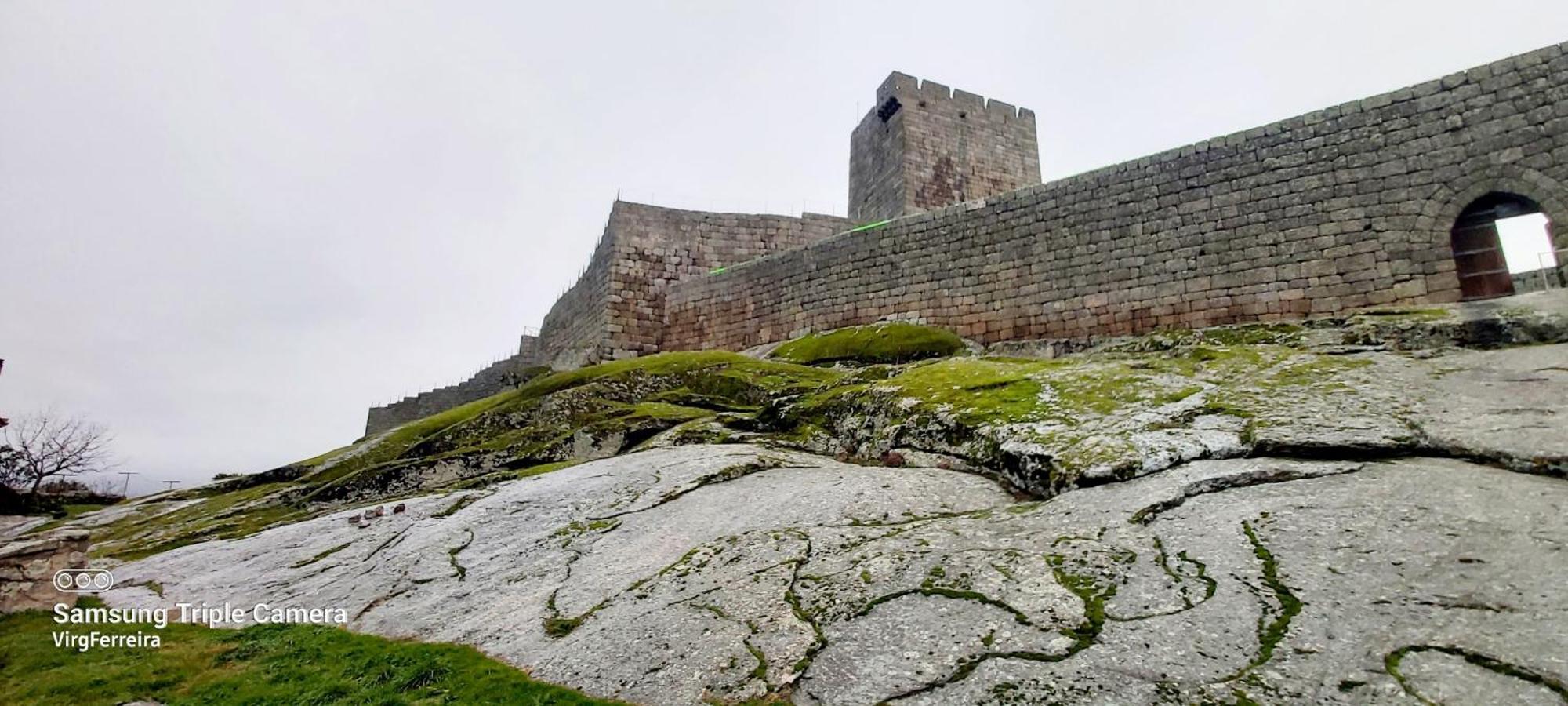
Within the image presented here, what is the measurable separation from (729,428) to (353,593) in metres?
7.16

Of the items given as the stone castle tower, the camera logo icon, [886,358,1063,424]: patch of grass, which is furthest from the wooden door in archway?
the camera logo icon

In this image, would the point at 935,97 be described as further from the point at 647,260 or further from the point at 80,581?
the point at 80,581

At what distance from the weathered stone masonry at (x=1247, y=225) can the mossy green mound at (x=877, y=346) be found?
121 cm

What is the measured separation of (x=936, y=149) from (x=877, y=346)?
1616 cm

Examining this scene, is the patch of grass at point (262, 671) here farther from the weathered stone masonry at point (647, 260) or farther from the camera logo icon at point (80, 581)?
the weathered stone masonry at point (647, 260)

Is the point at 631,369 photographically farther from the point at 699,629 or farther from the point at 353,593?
the point at 699,629

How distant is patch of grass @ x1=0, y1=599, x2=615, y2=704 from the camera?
235 inches

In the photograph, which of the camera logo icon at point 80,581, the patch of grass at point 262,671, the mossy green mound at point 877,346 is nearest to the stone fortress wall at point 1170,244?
the mossy green mound at point 877,346

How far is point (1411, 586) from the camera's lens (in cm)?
473

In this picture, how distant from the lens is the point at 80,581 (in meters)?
11.1

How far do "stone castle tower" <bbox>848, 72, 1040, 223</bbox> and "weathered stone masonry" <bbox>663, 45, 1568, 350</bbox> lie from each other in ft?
33.0

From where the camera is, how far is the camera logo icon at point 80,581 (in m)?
10.7

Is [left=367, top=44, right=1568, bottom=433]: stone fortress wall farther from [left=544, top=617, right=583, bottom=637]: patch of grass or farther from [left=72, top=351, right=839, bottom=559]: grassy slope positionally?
[left=544, top=617, right=583, bottom=637]: patch of grass

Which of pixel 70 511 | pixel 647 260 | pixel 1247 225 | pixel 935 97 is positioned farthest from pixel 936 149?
pixel 70 511
